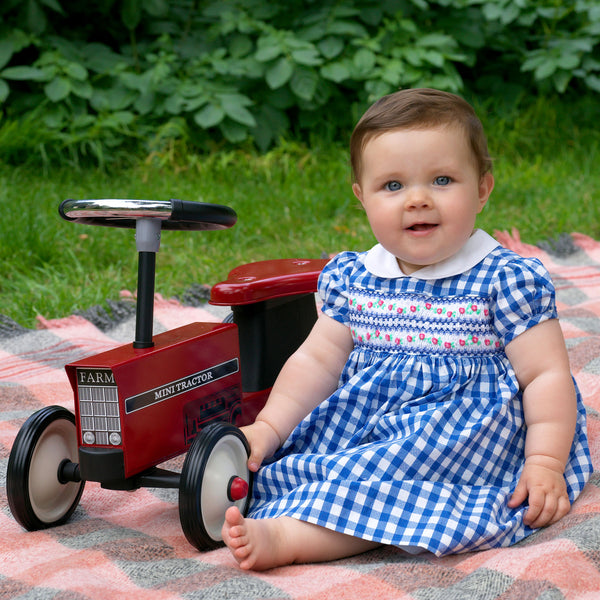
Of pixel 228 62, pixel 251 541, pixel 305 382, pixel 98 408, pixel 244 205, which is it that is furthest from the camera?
pixel 228 62

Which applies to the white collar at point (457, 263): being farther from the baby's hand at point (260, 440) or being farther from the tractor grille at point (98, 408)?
the tractor grille at point (98, 408)

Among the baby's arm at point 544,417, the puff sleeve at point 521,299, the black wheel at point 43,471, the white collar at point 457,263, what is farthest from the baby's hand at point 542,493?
the black wheel at point 43,471

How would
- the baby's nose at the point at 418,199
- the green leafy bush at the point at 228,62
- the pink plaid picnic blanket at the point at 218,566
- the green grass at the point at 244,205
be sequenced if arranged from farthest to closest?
the green leafy bush at the point at 228,62 → the green grass at the point at 244,205 → the baby's nose at the point at 418,199 → the pink plaid picnic blanket at the point at 218,566

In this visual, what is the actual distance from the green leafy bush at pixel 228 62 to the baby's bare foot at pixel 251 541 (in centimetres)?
269

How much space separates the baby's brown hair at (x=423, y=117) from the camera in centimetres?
138

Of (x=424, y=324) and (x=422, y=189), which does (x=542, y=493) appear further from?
(x=422, y=189)

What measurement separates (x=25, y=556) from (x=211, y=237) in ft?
6.66

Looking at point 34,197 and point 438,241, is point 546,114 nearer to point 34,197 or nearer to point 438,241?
point 34,197

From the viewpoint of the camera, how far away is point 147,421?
1.33m

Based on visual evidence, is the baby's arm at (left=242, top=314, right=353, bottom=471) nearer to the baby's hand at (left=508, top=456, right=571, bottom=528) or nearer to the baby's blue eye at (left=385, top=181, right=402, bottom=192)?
the baby's blue eye at (left=385, top=181, right=402, bottom=192)

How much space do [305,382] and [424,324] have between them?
0.24 metres

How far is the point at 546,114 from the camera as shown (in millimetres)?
4504

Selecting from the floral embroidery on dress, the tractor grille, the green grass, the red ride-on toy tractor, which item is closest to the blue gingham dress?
the floral embroidery on dress

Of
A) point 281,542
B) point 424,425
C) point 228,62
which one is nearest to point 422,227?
point 424,425
